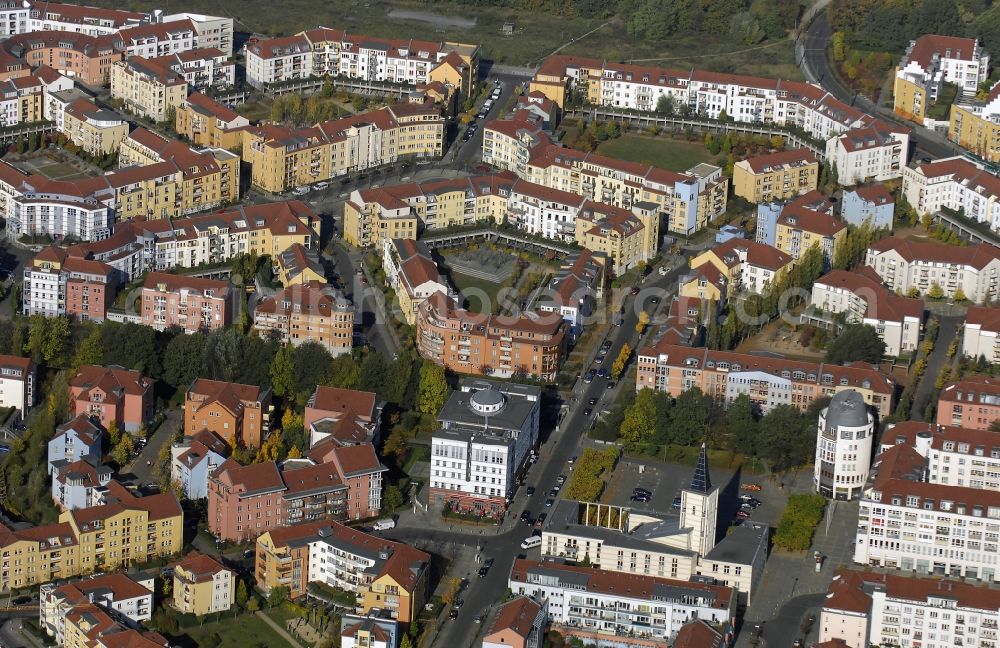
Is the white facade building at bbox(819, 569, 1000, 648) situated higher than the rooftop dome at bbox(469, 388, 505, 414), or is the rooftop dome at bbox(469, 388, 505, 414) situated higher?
the rooftop dome at bbox(469, 388, 505, 414)

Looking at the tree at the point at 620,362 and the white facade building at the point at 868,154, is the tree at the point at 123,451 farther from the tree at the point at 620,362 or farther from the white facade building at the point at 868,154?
the white facade building at the point at 868,154

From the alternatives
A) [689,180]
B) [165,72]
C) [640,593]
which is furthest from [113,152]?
[640,593]

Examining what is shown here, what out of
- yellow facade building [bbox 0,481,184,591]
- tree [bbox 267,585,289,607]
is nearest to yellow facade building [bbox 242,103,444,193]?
yellow facade building [bbox 0,481,184,591]

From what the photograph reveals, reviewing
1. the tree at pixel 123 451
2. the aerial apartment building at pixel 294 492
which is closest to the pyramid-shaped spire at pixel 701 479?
the aerial apartment building at pixel 294 492

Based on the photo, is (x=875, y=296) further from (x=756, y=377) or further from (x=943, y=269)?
(x=756, y=377)

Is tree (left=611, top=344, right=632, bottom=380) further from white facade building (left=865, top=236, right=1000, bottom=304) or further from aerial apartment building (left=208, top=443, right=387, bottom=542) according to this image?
aerial apartment building (left=208, top=443, right=387, bottom=542)

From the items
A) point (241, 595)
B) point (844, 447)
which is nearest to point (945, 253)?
point (844, 447)

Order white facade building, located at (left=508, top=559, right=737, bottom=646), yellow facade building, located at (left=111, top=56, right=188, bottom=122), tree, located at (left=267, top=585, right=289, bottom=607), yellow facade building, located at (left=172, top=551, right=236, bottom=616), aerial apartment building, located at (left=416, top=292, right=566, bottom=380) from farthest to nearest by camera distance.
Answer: yellow facade building, located at (left=111, top=56, right=188, bottom=122), aerial apartment building, located at (left=416, top=292, right=566, bottom=380), tree, located at (left=267, top=585, right=289, bottom=607), yellow facade building, located at (left=172, top=551, right=236, bottom=616), white facade building, located at (left=508, top=559, right=737, bottom=646)

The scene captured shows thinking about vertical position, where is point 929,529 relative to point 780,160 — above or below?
below
